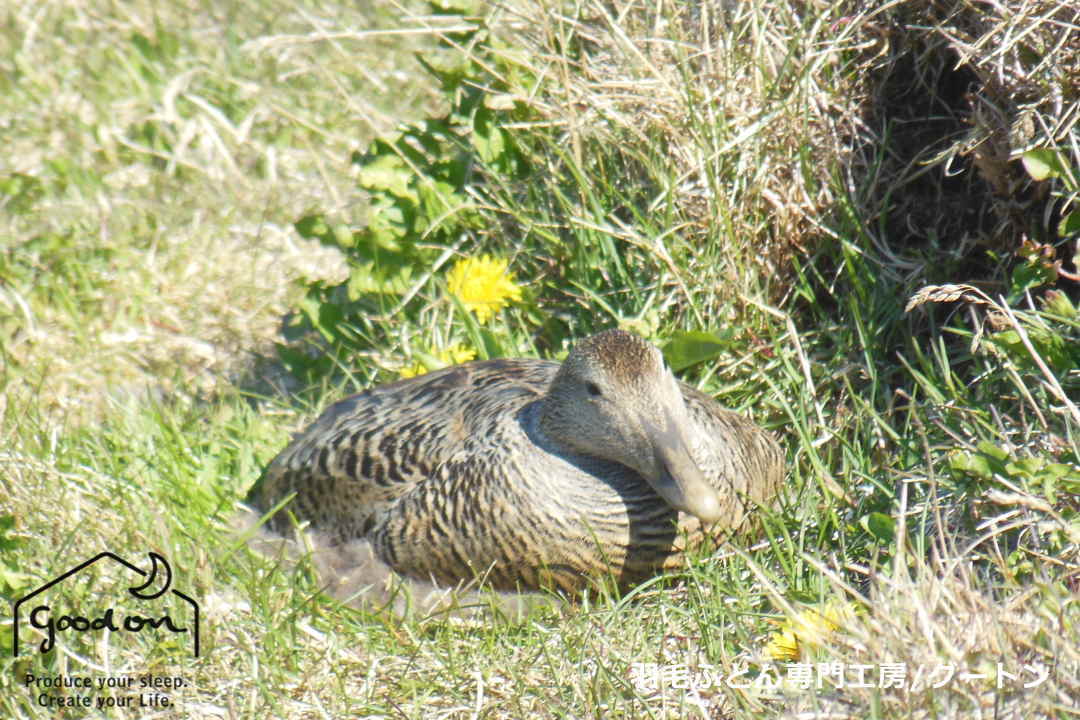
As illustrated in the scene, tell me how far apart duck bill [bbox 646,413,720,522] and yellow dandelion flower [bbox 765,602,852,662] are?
40 centimetres

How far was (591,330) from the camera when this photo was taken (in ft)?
14.4

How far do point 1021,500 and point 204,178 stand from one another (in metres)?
4.18

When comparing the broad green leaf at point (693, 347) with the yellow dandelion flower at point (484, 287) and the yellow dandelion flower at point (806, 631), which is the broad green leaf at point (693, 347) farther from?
the yellow dandelion flower at point (806, 631)

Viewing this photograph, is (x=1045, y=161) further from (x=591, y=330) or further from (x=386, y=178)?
(x=386, y=178)

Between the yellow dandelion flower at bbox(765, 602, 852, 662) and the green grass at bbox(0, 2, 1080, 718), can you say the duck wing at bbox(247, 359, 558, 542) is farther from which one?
the yellow dandelion flower at bbox(765, 602, 852, 662)

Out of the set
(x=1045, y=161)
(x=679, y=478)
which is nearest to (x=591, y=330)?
(x=679, y=478)

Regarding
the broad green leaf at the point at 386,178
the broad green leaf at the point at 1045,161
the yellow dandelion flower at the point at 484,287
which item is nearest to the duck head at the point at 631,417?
the yellow dandelion flower at the point at 484,287

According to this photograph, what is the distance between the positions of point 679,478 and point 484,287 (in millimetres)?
1292

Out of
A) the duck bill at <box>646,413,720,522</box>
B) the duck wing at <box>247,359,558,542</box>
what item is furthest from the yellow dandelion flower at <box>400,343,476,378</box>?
the duck bill at <box>646,413,720,522</box>

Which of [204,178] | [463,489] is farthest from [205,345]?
[463,489]

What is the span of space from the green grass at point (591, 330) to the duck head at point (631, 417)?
206 mm

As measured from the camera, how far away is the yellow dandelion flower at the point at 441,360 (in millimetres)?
4359

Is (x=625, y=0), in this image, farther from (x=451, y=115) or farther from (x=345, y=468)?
(x=345, y=468)

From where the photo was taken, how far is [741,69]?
416 cm
